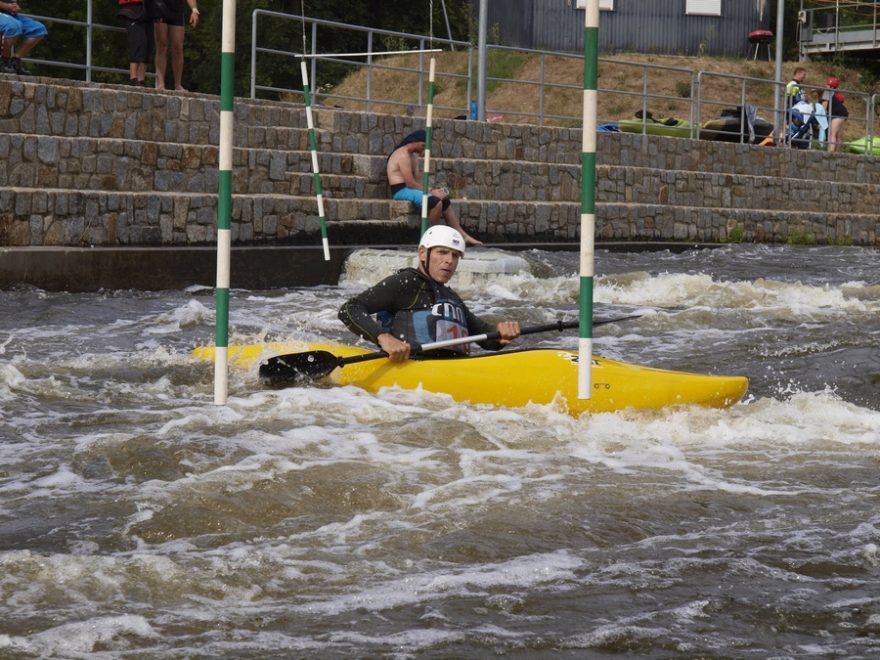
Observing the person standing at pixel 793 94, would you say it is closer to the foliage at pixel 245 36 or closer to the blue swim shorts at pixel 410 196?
the blue swim shorts at pixel 410 196

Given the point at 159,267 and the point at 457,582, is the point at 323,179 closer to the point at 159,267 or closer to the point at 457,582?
the point at 159,267

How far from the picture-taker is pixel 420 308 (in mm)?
7363

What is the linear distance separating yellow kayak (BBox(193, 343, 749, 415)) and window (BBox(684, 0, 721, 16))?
1072 inches

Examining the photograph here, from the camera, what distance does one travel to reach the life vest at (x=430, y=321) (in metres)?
7.38

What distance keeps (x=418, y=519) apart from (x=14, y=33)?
358 inches

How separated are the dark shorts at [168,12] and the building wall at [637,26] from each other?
18317 millimetres

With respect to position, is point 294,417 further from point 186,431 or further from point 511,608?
point 511,608

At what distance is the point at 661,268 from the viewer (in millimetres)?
15703

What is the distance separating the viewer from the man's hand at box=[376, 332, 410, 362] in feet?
23.4

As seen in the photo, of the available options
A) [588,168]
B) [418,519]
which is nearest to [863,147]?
[588,168]

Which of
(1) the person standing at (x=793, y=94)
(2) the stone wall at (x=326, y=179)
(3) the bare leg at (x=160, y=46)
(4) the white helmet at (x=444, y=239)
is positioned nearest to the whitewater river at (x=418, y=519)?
(4) the white helmet at (x=444, y=239)

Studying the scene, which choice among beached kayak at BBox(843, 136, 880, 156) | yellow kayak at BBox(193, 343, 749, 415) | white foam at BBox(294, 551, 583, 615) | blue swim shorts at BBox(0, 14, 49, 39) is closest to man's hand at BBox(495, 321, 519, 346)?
yellow kayak at BBox(193, 343, 749, 415)

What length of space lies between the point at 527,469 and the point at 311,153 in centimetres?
912

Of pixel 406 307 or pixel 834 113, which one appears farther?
pixel 834 113
